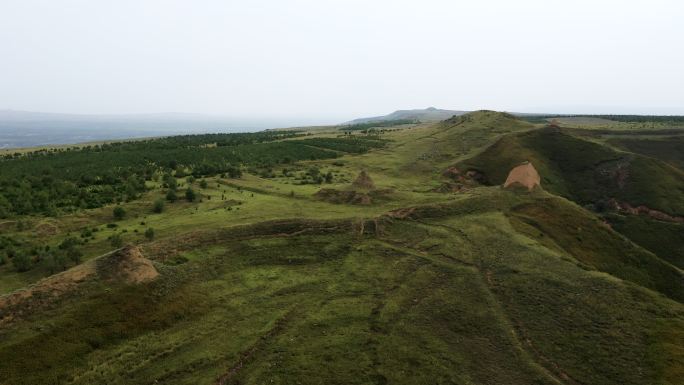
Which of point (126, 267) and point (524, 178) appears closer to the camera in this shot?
point (126, 267)

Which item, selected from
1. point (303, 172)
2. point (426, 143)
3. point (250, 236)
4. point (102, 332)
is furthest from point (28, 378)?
point (426, 143)

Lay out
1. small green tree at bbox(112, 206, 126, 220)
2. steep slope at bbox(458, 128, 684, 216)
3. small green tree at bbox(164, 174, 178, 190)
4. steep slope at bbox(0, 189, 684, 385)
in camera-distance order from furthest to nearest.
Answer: steep slope at bbox(458, 128, 684, 216), small green tree at bbox(164, 174, 178, 190), small green tree at bbox(112, 206, 126, 220), steep slope at bbox(0, 189, 684, 385)

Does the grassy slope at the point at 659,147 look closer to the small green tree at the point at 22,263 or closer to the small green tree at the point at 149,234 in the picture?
the small green tree at the point at 149,234

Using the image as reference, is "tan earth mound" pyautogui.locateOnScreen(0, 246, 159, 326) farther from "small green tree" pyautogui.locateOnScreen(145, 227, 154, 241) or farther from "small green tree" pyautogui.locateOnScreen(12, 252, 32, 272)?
"small green tree" pyautogui.locateOnScreen(145, 227, 154, 241)

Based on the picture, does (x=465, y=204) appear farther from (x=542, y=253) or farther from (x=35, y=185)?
(x=35, y=185)

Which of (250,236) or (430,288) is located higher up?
(250,236)

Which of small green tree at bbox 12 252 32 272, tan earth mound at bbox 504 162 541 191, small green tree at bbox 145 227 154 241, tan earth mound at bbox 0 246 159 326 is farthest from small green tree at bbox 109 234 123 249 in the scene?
tan earth mound at bbox 504 162 541 191

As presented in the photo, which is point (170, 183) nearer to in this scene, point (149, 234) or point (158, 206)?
point (158, 206)

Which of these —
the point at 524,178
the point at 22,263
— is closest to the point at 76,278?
the point at 22,263

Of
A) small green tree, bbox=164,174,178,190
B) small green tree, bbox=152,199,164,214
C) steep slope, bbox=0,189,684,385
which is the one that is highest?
small green tree, bbox=164,174,178,190
